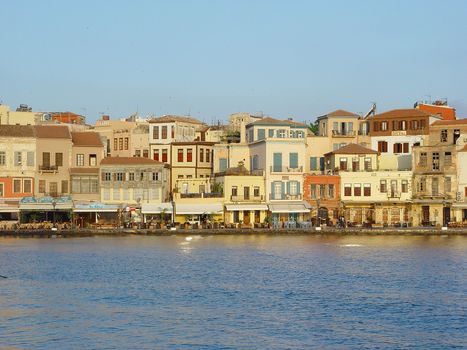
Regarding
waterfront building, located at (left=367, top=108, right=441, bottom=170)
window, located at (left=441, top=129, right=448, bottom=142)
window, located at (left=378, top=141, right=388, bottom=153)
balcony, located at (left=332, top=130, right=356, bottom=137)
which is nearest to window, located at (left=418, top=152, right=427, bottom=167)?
waterfront building, located at (left=367, top=108, right=441, bottom=170)

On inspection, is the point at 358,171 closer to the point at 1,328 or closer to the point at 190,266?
the point at 190,266

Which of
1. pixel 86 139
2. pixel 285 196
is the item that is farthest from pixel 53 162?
pixel 285 196

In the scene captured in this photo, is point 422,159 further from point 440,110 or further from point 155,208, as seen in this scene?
point 155,208

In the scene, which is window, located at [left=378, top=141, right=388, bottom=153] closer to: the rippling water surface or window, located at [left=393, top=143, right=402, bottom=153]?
window, located at [left=393, top=143, right=402, bottom=153]

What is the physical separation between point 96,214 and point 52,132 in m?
7.93

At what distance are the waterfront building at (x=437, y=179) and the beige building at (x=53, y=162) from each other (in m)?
28.2

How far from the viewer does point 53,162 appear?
78.8 metres

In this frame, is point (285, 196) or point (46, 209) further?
point (285, 196)

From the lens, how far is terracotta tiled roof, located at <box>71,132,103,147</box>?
80.7 metres

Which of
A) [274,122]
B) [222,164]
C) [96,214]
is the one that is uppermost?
[274,122]

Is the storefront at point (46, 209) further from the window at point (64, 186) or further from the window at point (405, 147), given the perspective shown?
the window at point (405, 147)

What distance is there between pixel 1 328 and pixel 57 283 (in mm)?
12412

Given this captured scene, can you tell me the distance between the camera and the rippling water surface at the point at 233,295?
32.0 metres

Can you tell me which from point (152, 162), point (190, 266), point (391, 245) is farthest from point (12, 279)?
point (152, 162)
